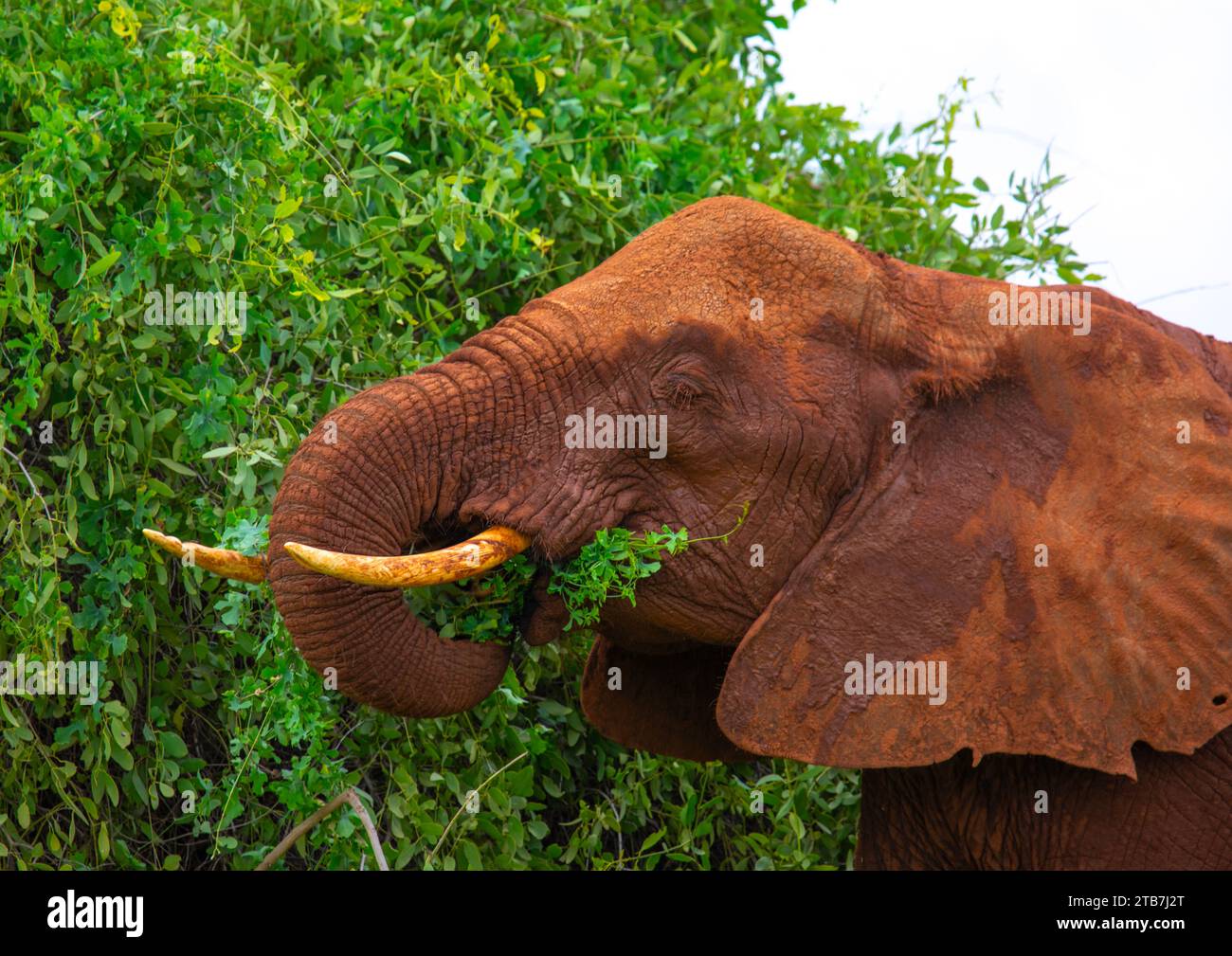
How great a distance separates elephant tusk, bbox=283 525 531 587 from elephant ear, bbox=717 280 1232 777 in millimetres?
737

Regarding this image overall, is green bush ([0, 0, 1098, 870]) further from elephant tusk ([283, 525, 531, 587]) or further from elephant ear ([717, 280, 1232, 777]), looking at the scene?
elephant ear ([717, 280, 1232, 777])

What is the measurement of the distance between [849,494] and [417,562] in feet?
4.10

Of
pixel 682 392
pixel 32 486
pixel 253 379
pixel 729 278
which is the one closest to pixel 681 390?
pixel 682 392

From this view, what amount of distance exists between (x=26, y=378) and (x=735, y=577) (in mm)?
2195

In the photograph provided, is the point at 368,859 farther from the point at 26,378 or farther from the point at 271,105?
the point at 271,105

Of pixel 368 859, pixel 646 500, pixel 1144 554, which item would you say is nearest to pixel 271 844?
pixel 368 859

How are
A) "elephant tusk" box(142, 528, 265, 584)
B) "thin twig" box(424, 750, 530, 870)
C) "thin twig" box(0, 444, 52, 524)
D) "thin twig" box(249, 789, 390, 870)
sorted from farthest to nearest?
"thin twig" box(424, 750, 530, 870)
"thin twig" box(0, 444, 52, 524)
"thin twig" box(249, 789, 390, 870)
"elephant tusk" box(142, 528, 265, 584)

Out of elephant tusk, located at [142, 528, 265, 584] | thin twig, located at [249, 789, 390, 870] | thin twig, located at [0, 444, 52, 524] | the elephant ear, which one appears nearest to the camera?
elephant tusk, located at [142, 528, 265, 584]

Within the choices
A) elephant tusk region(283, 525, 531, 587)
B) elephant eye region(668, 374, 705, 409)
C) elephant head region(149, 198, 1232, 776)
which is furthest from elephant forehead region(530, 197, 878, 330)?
elephant tusk region(283, 525, 531, 587)

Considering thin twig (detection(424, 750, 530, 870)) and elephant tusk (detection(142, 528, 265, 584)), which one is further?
thin twig (detection(424, 750, 530, 870))

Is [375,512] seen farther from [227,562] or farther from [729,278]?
[729,278]

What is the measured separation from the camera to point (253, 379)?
18.8 ft

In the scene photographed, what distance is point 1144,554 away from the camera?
15.9ft

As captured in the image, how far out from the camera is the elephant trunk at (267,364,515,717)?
439cm
